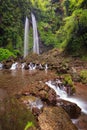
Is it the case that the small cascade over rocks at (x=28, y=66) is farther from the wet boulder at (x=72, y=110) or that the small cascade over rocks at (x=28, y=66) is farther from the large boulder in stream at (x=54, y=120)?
the large boulder in stream at (x=54, y=120)

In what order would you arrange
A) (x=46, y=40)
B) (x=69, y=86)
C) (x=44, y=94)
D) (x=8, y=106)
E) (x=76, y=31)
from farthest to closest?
(x=46, y=40), (x=76, y=31), (x=69, y=86), (x=44, y=94), (x=8, y=106)

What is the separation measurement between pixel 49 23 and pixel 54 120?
36.0 meters

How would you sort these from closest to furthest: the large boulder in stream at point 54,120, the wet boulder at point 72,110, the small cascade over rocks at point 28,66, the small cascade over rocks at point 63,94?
the large boulder in stream at point 54,120, the wet boulder at point 72,110, the small cascade over rocks at point 63,94, the small cascade over rocks at point 28,66

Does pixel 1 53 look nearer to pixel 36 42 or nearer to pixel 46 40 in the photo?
pixel 36 42

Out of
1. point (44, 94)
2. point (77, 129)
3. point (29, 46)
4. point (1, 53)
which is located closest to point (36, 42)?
point (29, 46)

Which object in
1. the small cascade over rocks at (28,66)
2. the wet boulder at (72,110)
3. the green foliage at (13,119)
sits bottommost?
the small cascade over rocks at (28,66)

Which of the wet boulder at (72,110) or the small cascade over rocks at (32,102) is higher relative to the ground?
the small cascade over rocks at (32,102)

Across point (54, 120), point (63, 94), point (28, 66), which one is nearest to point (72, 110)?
point (54, 120)

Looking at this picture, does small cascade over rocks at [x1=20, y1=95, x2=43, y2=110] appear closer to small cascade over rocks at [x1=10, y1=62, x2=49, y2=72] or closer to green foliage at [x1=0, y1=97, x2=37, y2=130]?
green foliage at [x1=0, y1=97, x2=37, y2=130]

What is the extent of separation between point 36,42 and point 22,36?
2720 mm

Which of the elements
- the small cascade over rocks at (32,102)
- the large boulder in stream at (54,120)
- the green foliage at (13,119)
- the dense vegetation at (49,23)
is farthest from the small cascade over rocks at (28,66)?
the green foliage at (13,119)

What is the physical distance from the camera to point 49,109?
6.20 meters

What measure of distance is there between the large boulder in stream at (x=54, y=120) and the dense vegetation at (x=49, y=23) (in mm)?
17463

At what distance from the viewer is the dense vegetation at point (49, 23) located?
76.4 ft
